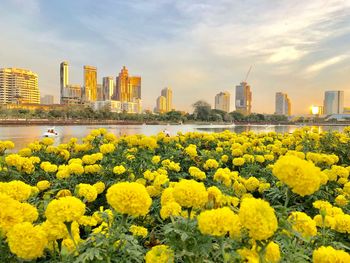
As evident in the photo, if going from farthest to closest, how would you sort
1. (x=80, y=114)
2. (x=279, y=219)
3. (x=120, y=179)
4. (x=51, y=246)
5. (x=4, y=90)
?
(x=4, y=90) < (x=80, y=114) < (x=120, y=179) < (x=51, y=246) < (x=279, y=219)

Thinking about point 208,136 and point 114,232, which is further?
point 208,136

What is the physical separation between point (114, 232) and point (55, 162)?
4.08 meters

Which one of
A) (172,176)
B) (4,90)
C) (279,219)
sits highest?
(4,90)

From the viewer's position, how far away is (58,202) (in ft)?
5.06

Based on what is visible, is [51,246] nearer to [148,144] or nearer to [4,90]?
[148,144]

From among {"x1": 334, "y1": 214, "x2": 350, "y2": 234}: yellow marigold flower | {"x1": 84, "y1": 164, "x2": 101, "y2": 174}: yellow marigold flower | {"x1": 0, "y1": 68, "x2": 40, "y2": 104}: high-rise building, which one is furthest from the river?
{"x1": 0, "y1": 68, "x2": 40, "y2": 104}: high-rise building

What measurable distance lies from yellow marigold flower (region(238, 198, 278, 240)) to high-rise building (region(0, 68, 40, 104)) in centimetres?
17492

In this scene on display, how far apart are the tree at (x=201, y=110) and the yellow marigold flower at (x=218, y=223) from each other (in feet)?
397

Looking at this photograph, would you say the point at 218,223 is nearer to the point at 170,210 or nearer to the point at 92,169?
the point at 170,210

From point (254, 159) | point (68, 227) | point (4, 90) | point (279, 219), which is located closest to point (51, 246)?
point (68, 227)

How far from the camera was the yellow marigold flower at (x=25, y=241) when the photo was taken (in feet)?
4.75

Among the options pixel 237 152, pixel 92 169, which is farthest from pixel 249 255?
pixel 237 152

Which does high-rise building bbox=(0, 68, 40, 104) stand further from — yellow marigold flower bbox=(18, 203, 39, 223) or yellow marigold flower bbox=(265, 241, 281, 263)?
yellow marigold flower bbox=(265, 241, 281, 263)

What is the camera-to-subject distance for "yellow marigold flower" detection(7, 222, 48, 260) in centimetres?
145
